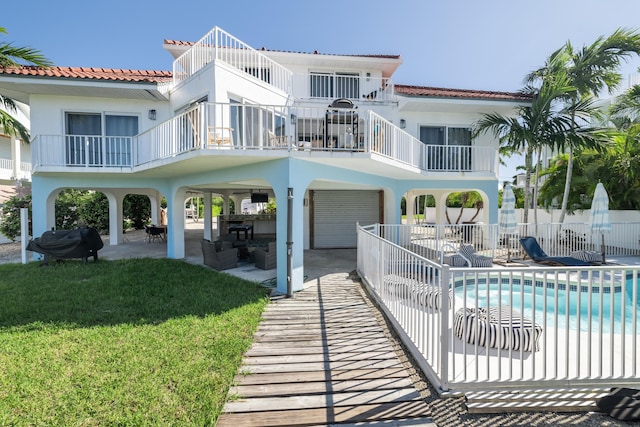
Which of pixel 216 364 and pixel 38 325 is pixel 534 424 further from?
pixel 38 325

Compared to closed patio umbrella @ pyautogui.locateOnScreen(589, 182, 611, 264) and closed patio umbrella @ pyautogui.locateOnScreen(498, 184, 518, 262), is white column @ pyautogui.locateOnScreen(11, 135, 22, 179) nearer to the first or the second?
closed patio umbrella @ pyautogui.locateOnScreen(498, 184, 518, 262)

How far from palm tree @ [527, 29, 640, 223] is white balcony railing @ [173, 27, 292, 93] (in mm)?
11241

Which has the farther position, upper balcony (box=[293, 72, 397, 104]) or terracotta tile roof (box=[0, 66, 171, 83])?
upper balcony (box=[293, 72, 397, 104])

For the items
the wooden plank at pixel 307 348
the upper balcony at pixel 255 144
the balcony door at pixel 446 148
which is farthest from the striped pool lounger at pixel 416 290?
the balcony door at pixel 446 148

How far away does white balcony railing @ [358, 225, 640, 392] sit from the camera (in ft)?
10.8

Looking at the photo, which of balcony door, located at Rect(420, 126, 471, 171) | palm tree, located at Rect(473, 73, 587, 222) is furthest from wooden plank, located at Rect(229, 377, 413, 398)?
palm tree, located at Rect(473, 73, 587, 222)

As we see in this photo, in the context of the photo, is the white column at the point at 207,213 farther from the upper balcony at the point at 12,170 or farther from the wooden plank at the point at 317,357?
the upper balcony at the point at 12,170

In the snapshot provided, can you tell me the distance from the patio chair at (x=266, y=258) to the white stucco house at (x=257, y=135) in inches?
88.8

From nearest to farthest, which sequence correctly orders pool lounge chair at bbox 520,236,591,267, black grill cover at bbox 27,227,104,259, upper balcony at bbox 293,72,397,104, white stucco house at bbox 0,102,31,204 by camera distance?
1. pool lounge chair at bbox 520,236,591,267
2. black grill cover at bbox 27,227,104,259
3. upper balcony at bbox 293,72,397,104
4. white stucco house at bbox 0,102,31,204

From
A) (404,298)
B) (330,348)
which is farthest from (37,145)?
(404,298)

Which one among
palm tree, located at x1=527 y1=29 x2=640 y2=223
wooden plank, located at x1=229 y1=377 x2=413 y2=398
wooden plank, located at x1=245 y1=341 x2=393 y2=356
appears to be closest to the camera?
wooden plank, located at x1=229 y1=377 x2=413 y2=398

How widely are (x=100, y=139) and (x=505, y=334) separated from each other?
13.9m

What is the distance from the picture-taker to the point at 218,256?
32.5ft

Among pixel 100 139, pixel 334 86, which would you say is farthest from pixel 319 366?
pixel 334 86
